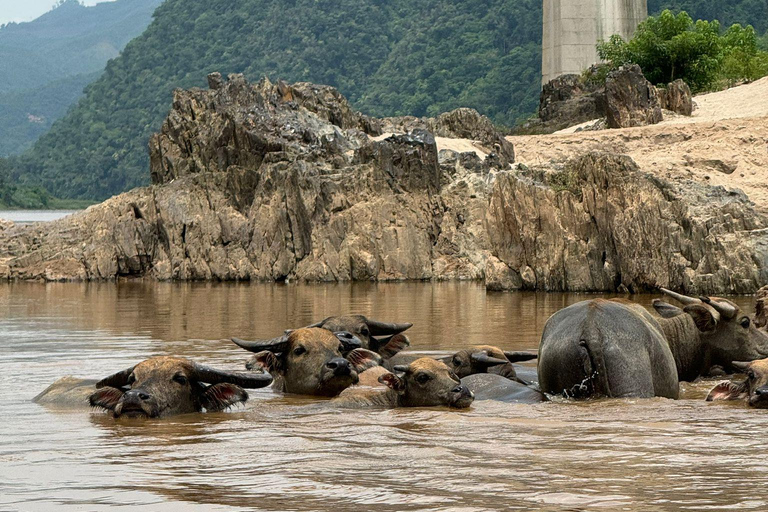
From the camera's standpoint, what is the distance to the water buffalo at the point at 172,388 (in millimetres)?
9352

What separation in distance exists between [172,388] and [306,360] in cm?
164

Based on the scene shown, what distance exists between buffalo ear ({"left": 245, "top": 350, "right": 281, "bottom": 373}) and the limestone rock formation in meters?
32.1

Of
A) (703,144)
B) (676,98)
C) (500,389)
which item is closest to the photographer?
(500,389)

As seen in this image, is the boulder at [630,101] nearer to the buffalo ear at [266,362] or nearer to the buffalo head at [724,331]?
the buffalo head at [724,331]

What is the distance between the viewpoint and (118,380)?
977cm

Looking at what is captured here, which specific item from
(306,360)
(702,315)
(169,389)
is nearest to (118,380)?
(169,389)

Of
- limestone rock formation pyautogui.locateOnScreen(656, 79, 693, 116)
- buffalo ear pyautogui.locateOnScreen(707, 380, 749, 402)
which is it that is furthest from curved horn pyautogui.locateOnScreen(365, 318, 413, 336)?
limestone rock formation pyautogui.locateOnScreen(656, 79, 693, 116)

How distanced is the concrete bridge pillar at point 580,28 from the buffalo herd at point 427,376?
172 feet

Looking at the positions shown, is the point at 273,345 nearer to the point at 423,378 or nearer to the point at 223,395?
the point at 223,395

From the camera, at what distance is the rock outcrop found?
26.5m

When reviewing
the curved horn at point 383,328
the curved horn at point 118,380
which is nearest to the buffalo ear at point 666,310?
the curved horn at point 383,328

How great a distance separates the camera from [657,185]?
25.1m

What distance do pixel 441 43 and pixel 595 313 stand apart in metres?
80.9

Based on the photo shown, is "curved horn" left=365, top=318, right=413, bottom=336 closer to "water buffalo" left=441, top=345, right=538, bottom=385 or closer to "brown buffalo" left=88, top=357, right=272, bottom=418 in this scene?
"water buffalo" left=441, top=345, right=538, bottom=385
